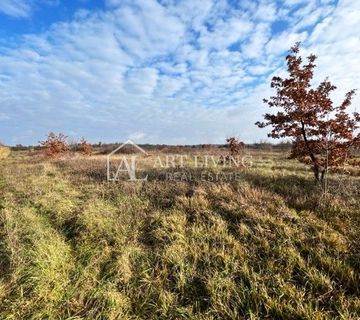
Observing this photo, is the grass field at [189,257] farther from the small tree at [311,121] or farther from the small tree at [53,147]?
the small tree at [53,147]

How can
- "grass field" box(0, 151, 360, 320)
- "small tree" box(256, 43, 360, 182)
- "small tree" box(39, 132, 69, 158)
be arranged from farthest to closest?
"small tree" box(39, 132, 69, 158) → "small tree" box(256, 43, 360, 182) → "grass field" box(0, 151, 360, 320)

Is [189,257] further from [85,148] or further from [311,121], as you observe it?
[85,148]

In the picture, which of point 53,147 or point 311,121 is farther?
point 53,147

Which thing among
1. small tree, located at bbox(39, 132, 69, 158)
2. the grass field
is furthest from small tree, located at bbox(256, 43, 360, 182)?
small tree, located at bbox(39, 132, 69, 158)

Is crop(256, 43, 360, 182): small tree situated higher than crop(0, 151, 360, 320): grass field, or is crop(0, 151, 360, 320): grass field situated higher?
crop(256, 43, 360, 182): small tree

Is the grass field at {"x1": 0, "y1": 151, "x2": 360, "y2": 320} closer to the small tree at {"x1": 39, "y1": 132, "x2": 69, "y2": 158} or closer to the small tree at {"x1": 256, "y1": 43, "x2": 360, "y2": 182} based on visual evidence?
the small tree at {"x1": 256, "y1": 43, "x2": 360, "y2": 182}

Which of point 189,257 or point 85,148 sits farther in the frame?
point 85,148

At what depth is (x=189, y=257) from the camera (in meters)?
5.11

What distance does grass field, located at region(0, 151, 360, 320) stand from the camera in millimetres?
4047

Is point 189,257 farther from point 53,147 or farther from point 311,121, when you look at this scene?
point 53,147

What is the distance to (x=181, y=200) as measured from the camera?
24.5 ft

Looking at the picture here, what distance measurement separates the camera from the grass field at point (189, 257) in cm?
405

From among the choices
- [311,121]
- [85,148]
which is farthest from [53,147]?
[311,121]

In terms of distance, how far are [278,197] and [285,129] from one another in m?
3.05
